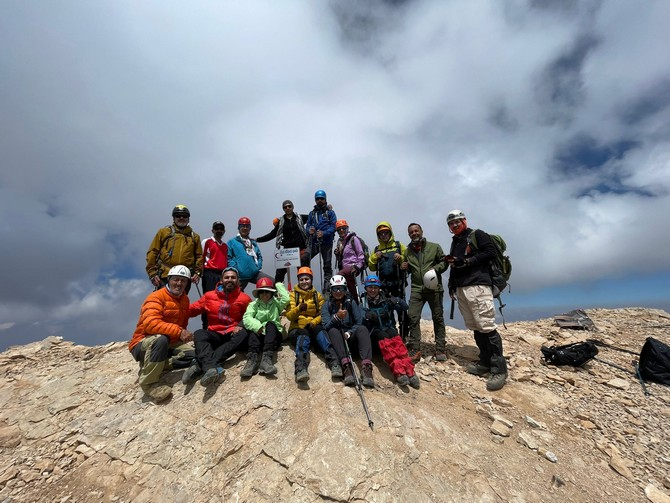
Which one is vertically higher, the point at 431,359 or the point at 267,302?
the point at 267,302

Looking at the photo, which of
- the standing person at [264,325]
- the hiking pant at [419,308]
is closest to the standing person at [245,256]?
the standing person at [264,325]

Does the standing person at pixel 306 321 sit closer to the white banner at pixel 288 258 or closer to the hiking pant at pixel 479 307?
the white banner at pixel 288 258

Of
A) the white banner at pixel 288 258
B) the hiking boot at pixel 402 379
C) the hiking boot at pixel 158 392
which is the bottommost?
the hiking boot at pixel 402 379

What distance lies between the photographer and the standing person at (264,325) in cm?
687

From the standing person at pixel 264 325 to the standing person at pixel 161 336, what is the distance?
1.52m

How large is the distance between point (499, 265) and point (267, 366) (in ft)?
22.0

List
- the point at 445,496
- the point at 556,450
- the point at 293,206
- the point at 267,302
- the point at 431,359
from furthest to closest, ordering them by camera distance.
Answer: the point at 293,206 → the point at 431,359 → the point at 267,302 → the point at 556,450 → the point at 445,496

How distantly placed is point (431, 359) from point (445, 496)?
15.1 ft

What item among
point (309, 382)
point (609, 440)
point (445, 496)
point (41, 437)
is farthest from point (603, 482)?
point (41, 437)

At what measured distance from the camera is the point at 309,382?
6.66 meters

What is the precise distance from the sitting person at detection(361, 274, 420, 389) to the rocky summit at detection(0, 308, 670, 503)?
40 centimetres

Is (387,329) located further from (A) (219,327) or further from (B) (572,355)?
(B) (572,355)

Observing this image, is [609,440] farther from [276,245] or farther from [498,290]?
[276,245]

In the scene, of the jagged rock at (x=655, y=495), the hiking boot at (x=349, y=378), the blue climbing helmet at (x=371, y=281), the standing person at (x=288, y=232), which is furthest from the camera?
the standing person at (x=288, y=232)
